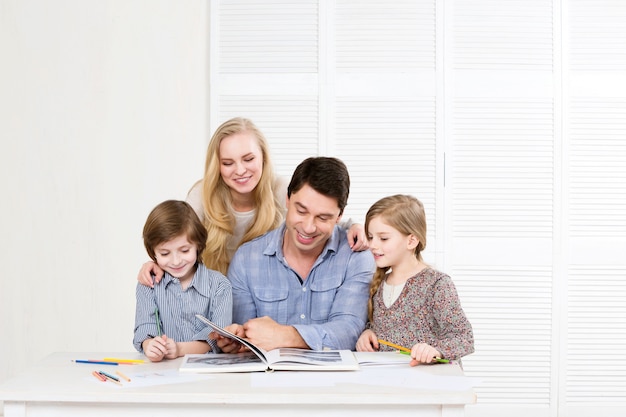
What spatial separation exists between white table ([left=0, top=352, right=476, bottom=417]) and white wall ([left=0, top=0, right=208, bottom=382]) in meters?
2.36

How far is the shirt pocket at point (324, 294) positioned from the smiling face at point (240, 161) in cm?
45

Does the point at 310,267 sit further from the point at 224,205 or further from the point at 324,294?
the point at 224,205

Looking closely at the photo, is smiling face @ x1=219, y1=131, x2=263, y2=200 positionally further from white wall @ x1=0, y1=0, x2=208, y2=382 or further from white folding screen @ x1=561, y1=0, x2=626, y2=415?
white folding screen @ x1=561, y1=0, x2=626, y2=415

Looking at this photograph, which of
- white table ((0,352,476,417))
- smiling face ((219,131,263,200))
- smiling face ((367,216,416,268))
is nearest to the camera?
white table ((0,352,476,417))

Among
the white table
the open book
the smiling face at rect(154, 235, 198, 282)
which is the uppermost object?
the smiling face at rect(154, 235, 198, 282)

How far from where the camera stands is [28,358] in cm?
415

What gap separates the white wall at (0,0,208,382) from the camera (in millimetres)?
4113

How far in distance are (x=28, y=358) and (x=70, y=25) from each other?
1693mm

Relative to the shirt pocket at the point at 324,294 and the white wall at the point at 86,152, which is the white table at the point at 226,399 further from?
the white wall at the point at 86,152

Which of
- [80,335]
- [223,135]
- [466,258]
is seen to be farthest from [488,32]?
[80,335]

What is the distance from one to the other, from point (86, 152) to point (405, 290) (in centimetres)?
232

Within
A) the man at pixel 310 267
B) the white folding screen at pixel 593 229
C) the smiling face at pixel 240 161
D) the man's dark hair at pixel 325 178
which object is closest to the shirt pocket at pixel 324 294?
the man at pixel 310 267

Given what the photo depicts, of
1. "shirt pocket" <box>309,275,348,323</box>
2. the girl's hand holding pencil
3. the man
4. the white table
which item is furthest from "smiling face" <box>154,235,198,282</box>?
the girl's hand holding pencil

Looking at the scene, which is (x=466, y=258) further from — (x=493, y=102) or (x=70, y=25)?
(x=70, y=25)
